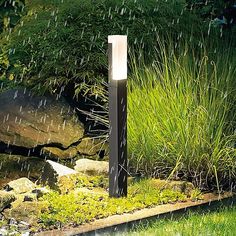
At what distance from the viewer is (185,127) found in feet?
23.4

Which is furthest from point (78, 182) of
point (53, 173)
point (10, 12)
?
point (10, 12)

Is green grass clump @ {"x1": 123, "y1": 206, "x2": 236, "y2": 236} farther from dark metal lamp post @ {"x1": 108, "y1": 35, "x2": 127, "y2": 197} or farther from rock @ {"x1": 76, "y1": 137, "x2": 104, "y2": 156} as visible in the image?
rock @ {"x1": 76, "y1": 137, "x2": 104, "y2": 156}

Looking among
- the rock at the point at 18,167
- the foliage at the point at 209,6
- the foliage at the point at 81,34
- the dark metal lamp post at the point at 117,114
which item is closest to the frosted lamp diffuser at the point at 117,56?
the dark metal lamp post at the point at 117,114

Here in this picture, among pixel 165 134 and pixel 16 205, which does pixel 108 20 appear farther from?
pixel 16 205

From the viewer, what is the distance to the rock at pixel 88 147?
888cm

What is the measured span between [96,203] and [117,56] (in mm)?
1259

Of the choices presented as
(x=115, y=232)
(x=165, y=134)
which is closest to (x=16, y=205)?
(x=115, y=232)

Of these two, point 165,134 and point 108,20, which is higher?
point 108,20

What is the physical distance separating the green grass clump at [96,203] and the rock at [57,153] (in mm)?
1939

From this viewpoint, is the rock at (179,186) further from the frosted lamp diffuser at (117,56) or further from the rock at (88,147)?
the rock at (88,147)

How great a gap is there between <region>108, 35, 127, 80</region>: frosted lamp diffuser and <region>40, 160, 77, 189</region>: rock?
1.23m

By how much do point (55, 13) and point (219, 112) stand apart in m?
3.03

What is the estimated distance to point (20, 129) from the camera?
8766mm

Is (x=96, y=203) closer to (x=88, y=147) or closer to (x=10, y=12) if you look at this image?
(x=88, y=147)
